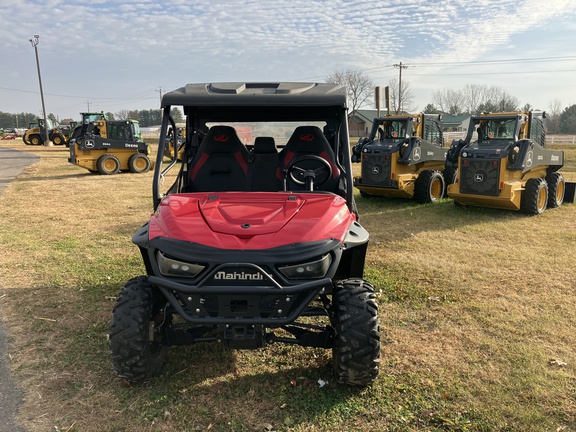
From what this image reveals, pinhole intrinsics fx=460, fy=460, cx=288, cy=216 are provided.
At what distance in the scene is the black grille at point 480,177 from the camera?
838 cm

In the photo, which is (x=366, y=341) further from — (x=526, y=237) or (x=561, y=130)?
(x=561, y=130)

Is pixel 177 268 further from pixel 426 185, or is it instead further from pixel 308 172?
pixel 426 185

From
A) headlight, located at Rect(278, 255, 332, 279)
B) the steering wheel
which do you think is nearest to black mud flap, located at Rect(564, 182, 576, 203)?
the steering wheel

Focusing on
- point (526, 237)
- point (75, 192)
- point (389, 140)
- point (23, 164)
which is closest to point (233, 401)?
point (526, 237)

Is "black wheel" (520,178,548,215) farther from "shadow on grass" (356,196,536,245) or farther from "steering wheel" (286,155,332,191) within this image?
"steering wheel" (286,155,332,191)

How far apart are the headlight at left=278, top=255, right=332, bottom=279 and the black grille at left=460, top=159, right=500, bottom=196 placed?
6.68 meters

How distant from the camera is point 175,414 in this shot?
285 centimetres

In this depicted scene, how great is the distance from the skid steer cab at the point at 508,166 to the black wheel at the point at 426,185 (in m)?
0.71

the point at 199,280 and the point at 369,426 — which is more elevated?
the point at 199,280

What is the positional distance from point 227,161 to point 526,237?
5140 millimetres

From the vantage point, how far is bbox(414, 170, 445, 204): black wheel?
9.90 meters

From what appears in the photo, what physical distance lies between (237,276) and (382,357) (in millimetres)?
1508

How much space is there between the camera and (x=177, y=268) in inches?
109

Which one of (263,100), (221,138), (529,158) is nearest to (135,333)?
(263,100)
